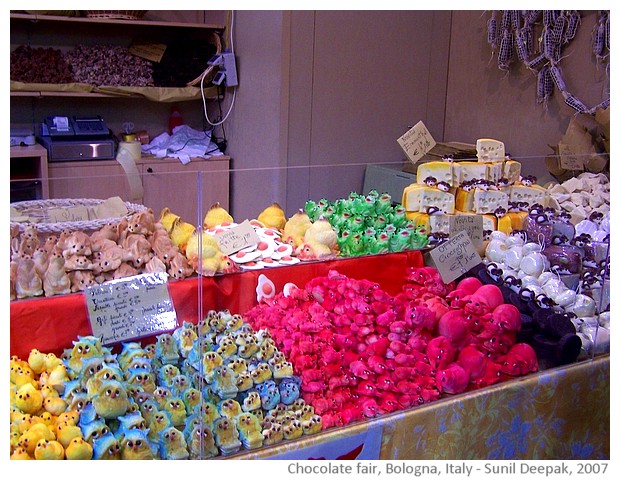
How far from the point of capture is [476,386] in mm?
1631

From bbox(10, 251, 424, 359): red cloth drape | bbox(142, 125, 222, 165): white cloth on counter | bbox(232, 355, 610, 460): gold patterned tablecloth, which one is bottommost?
bbox(232, 355, 610, 460): gold patterned tablecloth

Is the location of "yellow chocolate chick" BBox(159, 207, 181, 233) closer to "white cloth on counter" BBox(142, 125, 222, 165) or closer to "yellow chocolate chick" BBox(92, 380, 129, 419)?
"yellow chocolate chick" BBox(92, 380, 129, 419)

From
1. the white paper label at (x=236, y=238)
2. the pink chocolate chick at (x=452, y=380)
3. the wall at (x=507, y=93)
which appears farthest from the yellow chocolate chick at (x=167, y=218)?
the wall at (x=507, y=93)

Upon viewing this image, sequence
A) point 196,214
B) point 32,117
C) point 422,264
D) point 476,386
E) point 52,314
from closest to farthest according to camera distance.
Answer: point 52,314
point 476,386
point 196,214
point 422,264
point 32,117

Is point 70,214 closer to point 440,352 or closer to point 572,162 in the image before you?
point 440,352

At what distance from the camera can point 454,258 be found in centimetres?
201

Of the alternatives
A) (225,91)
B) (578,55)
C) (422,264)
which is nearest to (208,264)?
(422,264)

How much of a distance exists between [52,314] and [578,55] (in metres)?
2.94

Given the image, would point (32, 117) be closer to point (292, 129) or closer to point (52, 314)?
point (292, 129)

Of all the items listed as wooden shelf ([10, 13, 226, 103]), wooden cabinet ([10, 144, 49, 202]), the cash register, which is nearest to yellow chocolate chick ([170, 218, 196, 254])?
wooden cabinet ([10, 144, 49, 202])

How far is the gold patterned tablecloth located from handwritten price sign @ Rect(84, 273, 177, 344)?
1.35 ft

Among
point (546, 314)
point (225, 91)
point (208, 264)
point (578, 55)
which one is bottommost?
point (546, 314)

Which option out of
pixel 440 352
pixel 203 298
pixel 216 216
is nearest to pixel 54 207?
pixel 216 216

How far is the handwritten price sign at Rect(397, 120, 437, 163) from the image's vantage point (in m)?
2.62
